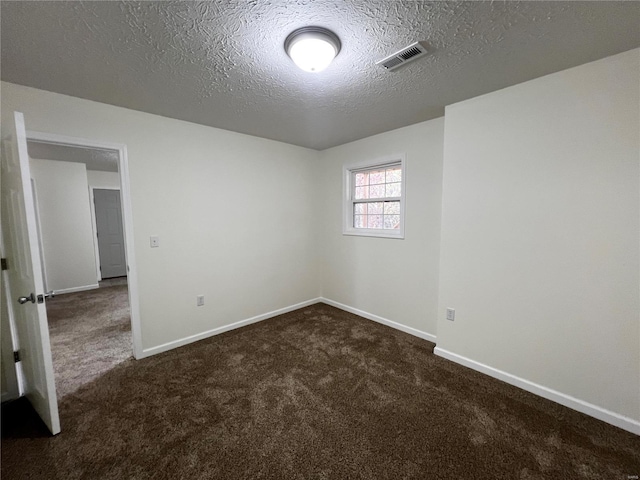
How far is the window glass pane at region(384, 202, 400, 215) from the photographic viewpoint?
330 centimetres

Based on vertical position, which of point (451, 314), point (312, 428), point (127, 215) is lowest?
point (312, 428)

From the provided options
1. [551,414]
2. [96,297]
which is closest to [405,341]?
[551,414]

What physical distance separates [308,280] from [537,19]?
3.56 meters

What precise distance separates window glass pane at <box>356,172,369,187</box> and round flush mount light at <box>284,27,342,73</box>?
7.06 ft

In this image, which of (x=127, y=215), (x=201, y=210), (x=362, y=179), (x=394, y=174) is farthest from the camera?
(x=362, y=179)

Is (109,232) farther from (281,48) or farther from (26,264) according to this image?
(281,48)

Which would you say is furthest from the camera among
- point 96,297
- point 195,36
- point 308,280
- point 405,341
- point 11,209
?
point 96,297

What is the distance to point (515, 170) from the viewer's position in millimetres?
2084

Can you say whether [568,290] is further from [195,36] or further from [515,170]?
[195,36]

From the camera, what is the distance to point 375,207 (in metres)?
3.56

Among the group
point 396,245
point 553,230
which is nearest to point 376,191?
point 396,245

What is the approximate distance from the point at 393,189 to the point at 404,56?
1.80 meters

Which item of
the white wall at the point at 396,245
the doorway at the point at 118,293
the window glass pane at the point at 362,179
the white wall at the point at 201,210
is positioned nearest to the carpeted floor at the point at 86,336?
the doorway at the point at 118,293

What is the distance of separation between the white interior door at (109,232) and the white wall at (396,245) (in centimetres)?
494
